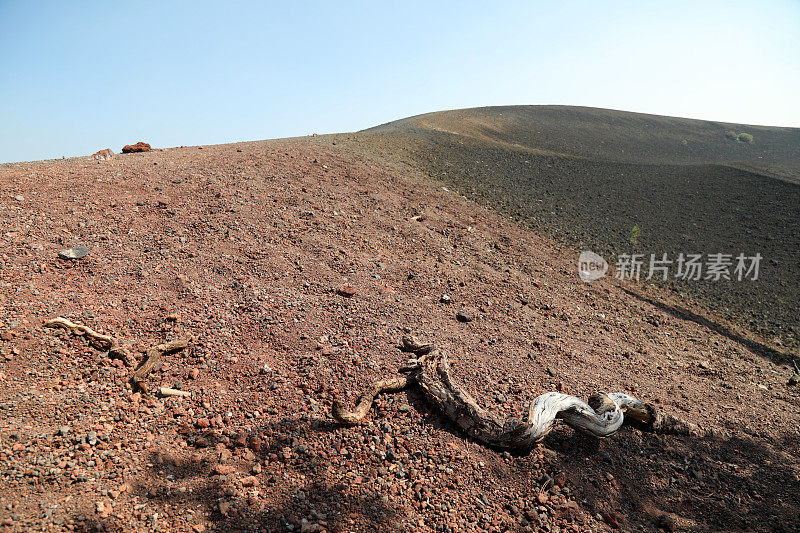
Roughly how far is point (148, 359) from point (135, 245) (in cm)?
230

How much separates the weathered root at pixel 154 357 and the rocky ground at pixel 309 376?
A: 0.08m

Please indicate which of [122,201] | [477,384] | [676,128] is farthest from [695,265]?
[676,128]

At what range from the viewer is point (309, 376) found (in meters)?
3.93

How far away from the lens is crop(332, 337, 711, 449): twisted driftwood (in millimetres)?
3500

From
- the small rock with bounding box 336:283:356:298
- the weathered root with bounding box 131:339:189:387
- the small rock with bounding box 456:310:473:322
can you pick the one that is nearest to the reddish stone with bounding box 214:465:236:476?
the weathered root with bounding box 131:339:189:387

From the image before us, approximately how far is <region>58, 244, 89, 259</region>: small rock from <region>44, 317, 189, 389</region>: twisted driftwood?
1.28 meters

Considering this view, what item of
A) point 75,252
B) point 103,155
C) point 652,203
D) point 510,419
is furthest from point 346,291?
point 652,203

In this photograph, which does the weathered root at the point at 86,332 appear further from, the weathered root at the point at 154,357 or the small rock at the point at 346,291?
the small rock at the point at 346,291

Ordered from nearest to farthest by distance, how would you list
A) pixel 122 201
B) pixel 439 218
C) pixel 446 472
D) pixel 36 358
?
pixel 446 472 < pixel 36 358 < pixel 122 201 < pixel 439 218

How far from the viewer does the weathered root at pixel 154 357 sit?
3.60m

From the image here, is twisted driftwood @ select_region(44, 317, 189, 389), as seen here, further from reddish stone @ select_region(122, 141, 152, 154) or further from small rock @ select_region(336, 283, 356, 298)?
reddish stone @ select_region(122, 141, 152, 154)

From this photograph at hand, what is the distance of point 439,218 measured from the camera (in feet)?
30.1

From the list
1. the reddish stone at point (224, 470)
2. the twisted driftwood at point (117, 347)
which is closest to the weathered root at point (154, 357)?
the twisted driftwood at point (117, 347)

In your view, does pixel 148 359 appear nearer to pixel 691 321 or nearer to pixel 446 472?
pixel 446 472
